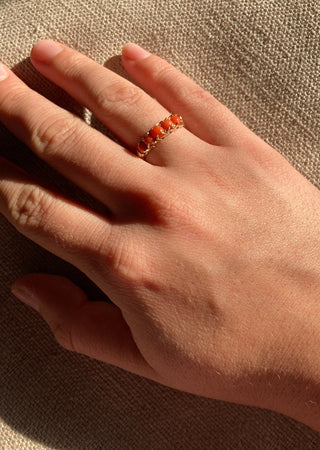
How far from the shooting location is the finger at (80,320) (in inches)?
31.0

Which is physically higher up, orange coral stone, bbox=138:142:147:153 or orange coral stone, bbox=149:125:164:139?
orange coral stone, bbox=149:125:164:139

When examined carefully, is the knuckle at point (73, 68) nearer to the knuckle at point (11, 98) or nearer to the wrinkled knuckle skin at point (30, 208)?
the knuckle at point (11, 98)

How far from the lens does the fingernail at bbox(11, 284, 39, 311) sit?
2.74 ft

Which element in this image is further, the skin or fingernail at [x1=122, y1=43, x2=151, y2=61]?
fingernail at [x1=122, y1=43, x2=151, y2=61]

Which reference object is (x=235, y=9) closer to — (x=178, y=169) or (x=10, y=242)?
(x=178, y=169)

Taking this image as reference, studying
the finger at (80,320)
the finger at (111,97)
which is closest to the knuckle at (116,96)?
the finger at (111,97)

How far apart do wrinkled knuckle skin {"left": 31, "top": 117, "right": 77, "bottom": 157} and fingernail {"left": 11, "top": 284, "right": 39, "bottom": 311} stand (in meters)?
0.23

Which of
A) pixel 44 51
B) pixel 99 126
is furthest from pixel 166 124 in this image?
pixel 44 51

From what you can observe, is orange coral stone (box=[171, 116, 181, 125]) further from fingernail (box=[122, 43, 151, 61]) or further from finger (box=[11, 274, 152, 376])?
finger (box=[11, 274, 152, 376])

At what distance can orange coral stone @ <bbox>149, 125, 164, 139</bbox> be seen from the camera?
30.5 inches

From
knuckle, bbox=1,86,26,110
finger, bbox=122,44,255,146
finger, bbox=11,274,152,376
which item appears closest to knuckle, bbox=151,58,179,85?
finger, bbox=122,44,255,146

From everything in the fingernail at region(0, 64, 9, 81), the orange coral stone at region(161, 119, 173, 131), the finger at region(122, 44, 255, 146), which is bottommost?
the fingernail at region(0, 64, 9, 81)

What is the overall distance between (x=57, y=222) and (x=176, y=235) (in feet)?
0.60

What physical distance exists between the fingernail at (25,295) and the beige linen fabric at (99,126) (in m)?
0.03
